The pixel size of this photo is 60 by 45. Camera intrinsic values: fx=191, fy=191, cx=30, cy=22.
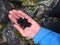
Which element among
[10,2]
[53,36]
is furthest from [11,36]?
[53,36]

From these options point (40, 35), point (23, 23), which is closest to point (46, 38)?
point (40, 35)

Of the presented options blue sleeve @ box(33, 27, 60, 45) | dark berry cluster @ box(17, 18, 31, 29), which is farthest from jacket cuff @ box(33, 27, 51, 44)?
dark berry cluster @ box(17, 18, 31, 29)

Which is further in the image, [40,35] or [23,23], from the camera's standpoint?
[23,23]

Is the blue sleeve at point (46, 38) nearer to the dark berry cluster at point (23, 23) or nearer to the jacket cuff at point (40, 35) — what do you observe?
the jacket cuff at point (40, 35)

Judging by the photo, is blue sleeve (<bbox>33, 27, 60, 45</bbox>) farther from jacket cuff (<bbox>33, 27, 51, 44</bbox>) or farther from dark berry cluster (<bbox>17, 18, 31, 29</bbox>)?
dark berry cluster (<bbox>17, 18, 31, 29</bbox>)

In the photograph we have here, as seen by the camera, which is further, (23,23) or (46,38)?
(23,23)

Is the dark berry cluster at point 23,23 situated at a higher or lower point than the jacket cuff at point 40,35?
lower

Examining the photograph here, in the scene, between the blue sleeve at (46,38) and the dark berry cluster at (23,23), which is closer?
the blue sleeve at (46,38)

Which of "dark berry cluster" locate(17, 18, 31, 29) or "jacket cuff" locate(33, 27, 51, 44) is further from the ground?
"jacket cuff" locate(33, 27, 51, 44)

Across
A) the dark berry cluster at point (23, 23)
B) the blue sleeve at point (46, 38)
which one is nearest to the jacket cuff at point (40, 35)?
the blue sleeve at point (46, 38)

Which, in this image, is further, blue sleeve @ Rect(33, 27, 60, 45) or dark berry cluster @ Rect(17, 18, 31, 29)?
dark berry cluster @ Rect(17, 18, 31, 29)

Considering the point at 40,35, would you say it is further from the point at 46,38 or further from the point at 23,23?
the point at 23,23

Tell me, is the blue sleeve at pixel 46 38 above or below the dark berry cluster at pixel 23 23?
above
